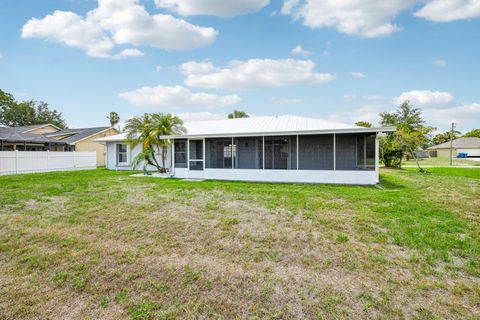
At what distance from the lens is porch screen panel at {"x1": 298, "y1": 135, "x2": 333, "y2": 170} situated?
13.2 m

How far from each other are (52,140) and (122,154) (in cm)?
1173

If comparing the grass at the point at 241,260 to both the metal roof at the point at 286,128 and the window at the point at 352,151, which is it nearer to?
the metal roof at the point at 286,128

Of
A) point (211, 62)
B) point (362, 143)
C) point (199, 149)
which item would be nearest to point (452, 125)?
point (362, 143)

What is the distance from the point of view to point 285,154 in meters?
14.0

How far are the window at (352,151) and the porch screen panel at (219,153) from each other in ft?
19.6

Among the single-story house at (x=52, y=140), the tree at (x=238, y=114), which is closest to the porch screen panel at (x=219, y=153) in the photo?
the single-story house at (x=52, y=140)

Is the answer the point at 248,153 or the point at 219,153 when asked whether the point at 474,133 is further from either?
the point at 219,153

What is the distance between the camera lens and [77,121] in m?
60.8

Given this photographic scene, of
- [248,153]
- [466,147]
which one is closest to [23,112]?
[248,153]

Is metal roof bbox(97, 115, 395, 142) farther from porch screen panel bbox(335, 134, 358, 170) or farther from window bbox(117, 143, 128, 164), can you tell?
window bbox(117, 143, 128, 164)

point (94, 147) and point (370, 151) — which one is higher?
point (94, 147)

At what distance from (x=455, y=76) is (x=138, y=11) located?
87.7ft

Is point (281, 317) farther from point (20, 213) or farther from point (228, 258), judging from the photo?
point (20, 213)

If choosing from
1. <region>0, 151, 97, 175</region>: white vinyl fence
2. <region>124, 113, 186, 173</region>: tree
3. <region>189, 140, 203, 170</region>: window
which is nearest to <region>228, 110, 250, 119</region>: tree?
<region>0, 151, 97, 175</region>: white vinyl fence
